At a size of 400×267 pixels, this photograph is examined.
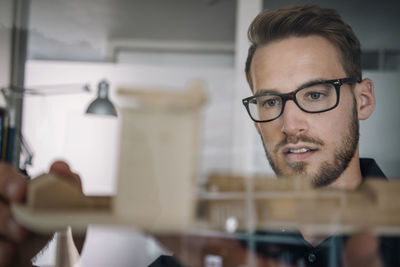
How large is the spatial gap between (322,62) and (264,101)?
118 millimetres

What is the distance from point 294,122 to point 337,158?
0.11m

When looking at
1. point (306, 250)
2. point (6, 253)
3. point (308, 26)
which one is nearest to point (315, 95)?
point (308, 26)

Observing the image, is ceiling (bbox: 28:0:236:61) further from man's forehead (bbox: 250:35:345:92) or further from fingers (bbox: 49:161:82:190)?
fingers (bbox: 49:161:82:190)

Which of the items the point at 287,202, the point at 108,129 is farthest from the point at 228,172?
the point at 108,129

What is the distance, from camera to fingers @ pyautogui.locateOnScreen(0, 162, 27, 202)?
37cm

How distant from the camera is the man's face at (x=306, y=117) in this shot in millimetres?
566

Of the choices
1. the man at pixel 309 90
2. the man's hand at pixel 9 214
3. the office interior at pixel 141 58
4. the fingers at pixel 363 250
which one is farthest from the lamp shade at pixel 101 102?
the fingers at pixel 363 250

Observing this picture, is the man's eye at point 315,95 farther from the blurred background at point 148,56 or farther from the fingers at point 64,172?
the fingers at point 64,172

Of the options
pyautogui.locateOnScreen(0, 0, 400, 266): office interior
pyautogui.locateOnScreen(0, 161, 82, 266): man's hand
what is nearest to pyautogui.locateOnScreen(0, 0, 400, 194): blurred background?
pyautogui.locateOnScreen(0, 0, 400, 266): office interior

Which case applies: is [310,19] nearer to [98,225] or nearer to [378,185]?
[378,185]

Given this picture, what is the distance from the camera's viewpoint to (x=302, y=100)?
593mm

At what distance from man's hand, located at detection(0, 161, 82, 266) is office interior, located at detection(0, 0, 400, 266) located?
11cm

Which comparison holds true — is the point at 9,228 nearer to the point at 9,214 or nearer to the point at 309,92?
the point at 9,214

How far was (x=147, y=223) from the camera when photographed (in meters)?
0.32
